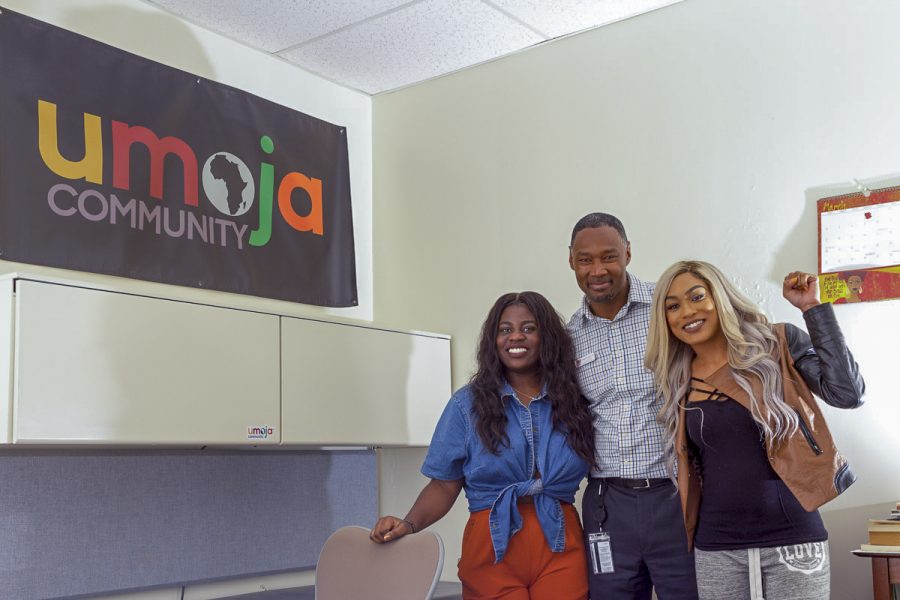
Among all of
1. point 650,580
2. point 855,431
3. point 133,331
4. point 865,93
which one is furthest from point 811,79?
point 133,331

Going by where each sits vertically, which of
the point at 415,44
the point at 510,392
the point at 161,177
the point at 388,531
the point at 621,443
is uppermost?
the point at 415,44

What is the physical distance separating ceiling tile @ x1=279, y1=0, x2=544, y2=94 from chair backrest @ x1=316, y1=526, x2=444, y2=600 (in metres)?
1.89

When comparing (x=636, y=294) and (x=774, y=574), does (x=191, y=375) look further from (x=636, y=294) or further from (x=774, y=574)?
(x=774, y=574)

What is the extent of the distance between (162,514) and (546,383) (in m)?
1.39

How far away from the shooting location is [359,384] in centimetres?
357

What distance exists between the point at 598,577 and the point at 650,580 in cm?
14

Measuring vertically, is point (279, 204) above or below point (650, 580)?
above

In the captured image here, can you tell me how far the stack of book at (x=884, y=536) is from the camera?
2.63 metres

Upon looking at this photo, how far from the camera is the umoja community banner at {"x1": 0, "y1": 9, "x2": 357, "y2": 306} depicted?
10.1 feet

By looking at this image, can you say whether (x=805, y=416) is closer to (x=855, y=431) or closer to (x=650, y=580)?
(x=650, y=580)

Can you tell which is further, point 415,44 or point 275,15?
point 415,44

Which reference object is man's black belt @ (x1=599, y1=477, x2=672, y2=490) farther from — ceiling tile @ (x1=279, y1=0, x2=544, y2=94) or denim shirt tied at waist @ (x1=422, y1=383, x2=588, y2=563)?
ceiling tile @ (x1=279, y1=0, x2=544, y2=94)

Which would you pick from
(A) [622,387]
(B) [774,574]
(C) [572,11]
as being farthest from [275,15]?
(B) [774,574]

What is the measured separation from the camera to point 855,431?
3.10m
